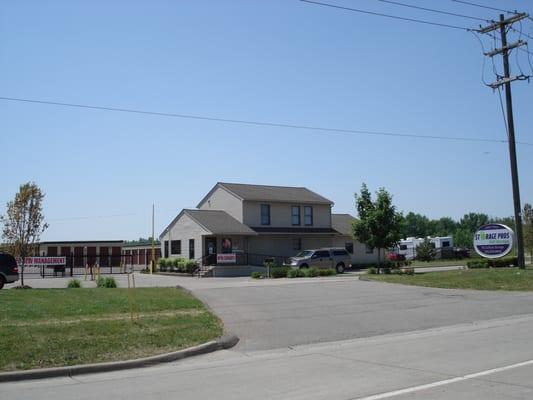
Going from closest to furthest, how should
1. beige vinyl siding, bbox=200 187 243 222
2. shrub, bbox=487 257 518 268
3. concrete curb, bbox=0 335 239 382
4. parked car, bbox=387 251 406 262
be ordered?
concrete curb, bbox=0 335 239 382
shrub, bbox=487 257 518 268
beige vinyl siding, bbox=200 187 243 222
parked car, bbox=387 251 406 262

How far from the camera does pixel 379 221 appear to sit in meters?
38.0

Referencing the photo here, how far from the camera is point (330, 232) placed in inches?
1976

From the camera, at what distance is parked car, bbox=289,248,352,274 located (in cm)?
4112

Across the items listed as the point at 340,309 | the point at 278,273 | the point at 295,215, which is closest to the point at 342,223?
the point at 295,215

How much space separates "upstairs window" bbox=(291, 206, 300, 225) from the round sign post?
1703 centimetres

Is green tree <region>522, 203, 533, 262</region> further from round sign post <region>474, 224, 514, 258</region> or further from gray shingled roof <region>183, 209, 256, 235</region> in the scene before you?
gray shingled roof <region>183, 209, 256, 235</region>

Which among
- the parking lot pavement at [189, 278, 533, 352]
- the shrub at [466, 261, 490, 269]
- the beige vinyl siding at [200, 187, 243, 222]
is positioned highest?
the beige vinyl siding at [200, 187, 243, 222]

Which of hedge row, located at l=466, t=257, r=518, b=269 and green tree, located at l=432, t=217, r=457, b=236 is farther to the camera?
green tree, located at l=432, t=217, r=457, b=236

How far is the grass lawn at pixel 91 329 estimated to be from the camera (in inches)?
410

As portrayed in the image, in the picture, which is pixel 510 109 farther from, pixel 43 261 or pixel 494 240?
pixel 43 261

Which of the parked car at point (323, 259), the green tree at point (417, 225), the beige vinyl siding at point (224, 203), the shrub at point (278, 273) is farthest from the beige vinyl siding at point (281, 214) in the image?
the green tree at point (417, 225)

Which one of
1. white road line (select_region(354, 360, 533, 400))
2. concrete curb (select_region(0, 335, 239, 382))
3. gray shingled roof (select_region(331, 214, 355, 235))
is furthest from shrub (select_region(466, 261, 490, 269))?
white road line (select_region(354, 360, 533, 400))

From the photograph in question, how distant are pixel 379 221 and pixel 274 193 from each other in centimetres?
1404

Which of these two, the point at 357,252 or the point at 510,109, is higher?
the point at 510,109
